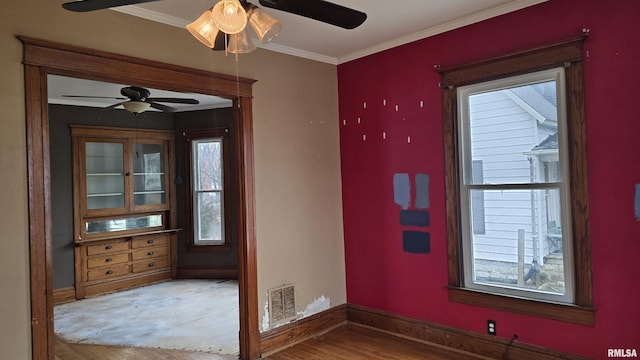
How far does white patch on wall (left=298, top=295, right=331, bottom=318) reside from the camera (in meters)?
3.86

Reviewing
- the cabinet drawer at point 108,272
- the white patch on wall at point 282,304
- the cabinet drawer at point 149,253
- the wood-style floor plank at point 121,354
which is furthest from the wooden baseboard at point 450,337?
the cabinet drawer at point 108,272

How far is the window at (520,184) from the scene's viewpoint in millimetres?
2791

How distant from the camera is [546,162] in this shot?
2953 mm

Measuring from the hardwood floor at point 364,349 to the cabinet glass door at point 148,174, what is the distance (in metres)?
3.76

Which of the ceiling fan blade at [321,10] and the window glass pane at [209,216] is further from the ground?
the ceiling fan blade at [321,10]

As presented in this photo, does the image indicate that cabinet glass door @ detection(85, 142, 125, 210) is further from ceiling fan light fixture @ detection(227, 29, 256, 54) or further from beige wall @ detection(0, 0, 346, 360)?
ceiling fan light fixture @ detection(227, 29, 256, 54)

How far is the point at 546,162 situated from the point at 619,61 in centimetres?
77

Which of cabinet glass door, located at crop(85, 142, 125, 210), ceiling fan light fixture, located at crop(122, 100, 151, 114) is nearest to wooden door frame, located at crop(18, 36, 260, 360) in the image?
ceiling fan light fixture, located at crop(122, 100, 151, 114)

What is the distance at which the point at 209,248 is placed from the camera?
20.7ft

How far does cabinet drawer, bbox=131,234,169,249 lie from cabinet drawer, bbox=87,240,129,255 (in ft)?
0.38

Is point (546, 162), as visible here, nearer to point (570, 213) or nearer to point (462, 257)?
point (570, 213)

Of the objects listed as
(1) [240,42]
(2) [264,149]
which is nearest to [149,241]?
(2) [264,149]

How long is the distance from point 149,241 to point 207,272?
0.99 meters

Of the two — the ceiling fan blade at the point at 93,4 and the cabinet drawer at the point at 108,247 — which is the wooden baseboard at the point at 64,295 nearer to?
the cabinet drawer at the point at 108,247
